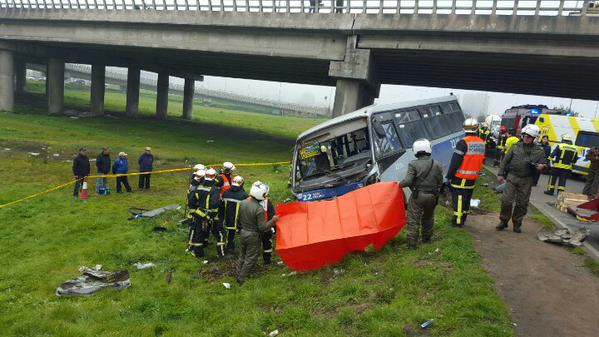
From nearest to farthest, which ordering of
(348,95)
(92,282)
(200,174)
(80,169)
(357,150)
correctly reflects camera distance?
(92,282) → (200,174) → (357,150) → (80,169) → (348,95)

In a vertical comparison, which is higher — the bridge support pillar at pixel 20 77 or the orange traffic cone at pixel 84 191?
the bridge support pillar at pixel 20 77

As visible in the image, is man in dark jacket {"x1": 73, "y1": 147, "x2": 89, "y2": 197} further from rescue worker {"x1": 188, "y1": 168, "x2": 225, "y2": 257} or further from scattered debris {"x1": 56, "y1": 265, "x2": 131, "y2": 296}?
rescue worker {"x1": 188, "y1": 168, "x2": 225, "y2": 257}

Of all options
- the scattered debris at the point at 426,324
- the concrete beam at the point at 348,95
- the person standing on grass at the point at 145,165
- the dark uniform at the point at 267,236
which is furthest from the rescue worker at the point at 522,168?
the concrete beam at the point at 348,95

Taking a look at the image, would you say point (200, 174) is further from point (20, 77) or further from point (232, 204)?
point (20, 77)

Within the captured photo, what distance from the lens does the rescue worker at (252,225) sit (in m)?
7.20

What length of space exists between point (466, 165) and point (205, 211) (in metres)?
5.25

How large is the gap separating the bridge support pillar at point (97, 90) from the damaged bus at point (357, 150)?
119 feet

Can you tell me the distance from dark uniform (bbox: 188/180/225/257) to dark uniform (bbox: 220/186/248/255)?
0.54 ft

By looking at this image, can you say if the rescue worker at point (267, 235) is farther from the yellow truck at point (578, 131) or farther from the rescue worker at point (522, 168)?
the yellow truck at point (578, 131)

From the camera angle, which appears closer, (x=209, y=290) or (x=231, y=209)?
(x=209, y=290)

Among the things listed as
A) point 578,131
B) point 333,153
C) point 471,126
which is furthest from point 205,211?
point 578,131

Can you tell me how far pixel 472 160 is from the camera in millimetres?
7711

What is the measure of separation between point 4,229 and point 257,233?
722cm

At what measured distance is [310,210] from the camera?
7504mm
